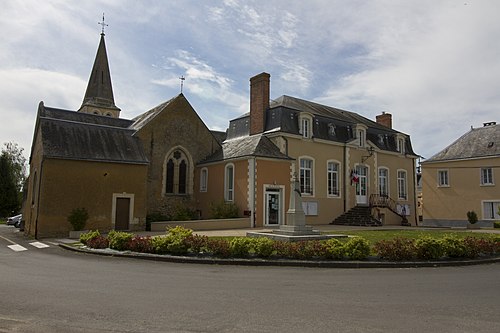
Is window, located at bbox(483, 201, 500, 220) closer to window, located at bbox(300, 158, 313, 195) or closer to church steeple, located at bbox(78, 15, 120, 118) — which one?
window, located at bbox(300, 158, 313, 195)

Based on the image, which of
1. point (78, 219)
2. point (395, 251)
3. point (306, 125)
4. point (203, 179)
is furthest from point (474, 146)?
point (78, 219)

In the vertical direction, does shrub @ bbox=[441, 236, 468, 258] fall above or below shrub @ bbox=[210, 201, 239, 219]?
below

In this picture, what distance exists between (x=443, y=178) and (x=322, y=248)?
2699 cm

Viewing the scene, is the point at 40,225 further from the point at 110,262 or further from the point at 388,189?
the point at 388,189

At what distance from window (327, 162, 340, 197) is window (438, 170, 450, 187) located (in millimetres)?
11095

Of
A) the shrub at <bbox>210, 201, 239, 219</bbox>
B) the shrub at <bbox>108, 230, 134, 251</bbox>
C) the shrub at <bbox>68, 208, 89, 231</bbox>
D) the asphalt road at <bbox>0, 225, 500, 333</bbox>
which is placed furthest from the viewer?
the shrub at <bbox>210, 201, 239, 219</bbox>

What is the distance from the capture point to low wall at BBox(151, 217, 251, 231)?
70.9 ft

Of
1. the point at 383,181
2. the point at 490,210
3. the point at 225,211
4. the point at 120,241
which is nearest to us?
the point at 120,241

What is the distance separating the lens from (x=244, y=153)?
24.1 metres

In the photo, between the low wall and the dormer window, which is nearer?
the low wall

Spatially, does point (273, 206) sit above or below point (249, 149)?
below

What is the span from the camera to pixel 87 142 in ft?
72.2

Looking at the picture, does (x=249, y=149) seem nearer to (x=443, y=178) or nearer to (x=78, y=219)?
(x=78, y=219)

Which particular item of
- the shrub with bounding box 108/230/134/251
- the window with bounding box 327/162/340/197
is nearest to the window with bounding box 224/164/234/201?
the window with bounding box 327/162/340/197
